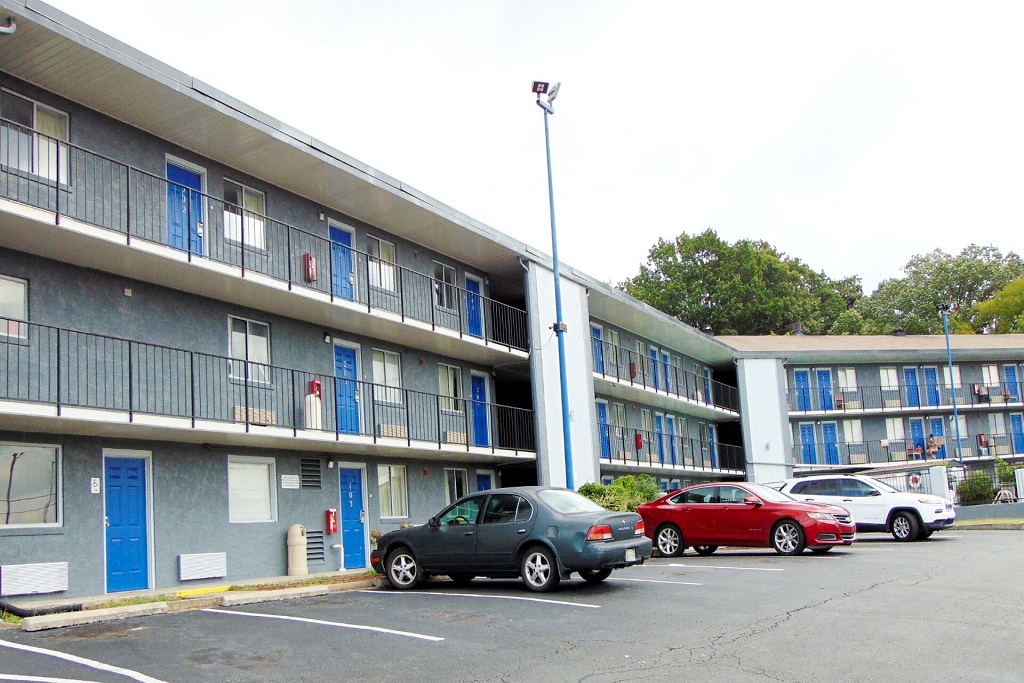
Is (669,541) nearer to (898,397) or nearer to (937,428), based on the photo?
(898,397)

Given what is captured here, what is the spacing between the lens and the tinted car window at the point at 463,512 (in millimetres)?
15461

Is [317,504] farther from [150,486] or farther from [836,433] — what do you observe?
[836,433]

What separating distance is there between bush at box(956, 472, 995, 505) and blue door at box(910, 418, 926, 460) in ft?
40.8

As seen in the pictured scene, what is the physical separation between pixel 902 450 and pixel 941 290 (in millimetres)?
27970

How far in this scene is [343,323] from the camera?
21.9 m

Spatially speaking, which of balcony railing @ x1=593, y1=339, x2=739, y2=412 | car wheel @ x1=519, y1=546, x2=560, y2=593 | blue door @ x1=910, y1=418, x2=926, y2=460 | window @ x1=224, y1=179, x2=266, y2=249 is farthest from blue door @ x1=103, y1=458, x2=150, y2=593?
blue door @ x1=910, y1=418, x2=926, y2=460

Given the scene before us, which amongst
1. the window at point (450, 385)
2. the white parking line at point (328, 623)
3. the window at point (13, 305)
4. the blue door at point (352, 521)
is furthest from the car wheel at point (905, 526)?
the window at point (13, 305)

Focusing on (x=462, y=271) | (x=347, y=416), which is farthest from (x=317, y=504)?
(x=462, y=271)

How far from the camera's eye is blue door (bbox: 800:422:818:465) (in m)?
47.2

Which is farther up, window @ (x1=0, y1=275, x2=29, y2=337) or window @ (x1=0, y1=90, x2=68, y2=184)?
window @ (x1=0, y1=90, x2=68, y2=184)

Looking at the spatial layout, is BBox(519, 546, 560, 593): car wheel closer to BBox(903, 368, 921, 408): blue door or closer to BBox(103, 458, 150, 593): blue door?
BBox(103, 458, 150, 593): blue door

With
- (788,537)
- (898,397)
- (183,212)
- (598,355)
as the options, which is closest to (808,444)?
(898,397)

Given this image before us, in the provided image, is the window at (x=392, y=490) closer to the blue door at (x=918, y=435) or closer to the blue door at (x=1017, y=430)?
the blue door at (x=918, y=435)

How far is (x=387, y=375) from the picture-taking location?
2386 centimetres
